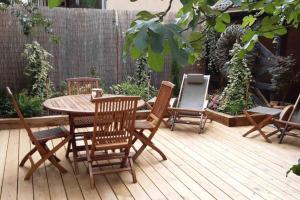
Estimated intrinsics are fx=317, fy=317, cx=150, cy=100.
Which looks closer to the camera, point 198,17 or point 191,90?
point 198,17

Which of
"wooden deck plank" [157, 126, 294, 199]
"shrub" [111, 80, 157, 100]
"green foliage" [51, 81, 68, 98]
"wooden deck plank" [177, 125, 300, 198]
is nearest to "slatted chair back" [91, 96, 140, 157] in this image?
"wooden deck plank" [157, 126, 294, 199]

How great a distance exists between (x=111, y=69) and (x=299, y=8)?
694 centimetres

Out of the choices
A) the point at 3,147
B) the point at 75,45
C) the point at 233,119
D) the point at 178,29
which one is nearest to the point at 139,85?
the point at 75,45

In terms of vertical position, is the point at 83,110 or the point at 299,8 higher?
the point at 299,8

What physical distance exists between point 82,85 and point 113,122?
7.64ft

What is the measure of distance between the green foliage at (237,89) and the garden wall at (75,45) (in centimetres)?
143

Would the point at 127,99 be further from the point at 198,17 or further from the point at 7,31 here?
the point at 7,31

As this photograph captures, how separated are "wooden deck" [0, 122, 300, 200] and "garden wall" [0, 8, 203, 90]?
7.30 ft

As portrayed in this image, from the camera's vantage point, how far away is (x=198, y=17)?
0.82 m

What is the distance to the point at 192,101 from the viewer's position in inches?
253

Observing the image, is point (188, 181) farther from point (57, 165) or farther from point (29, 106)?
point (29, 106)

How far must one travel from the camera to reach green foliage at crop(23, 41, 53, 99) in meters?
6.62

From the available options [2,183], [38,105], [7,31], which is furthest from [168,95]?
[7,31]

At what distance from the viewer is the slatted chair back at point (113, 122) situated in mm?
3369
